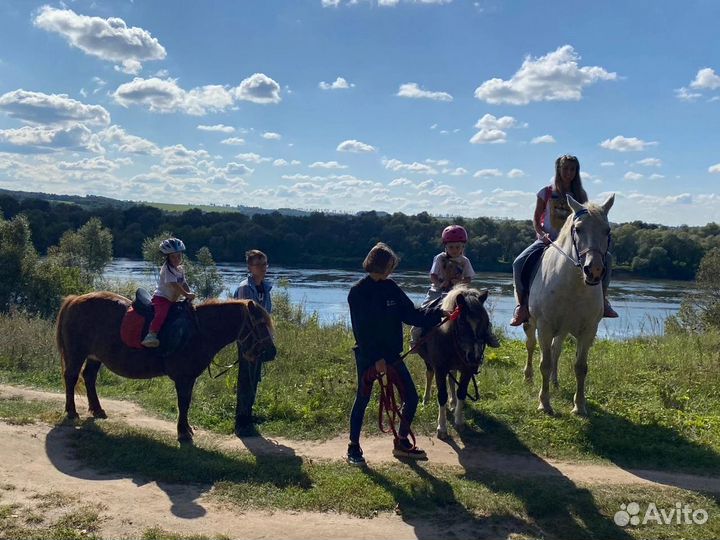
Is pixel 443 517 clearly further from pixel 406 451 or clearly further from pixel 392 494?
pixel 406 451

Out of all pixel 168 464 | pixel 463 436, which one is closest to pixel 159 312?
pixel 168 464

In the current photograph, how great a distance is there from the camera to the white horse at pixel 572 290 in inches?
228

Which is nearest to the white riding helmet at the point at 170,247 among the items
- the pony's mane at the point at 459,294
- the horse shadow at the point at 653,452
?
the pony's mane at the point at 459,294

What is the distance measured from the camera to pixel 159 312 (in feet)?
20.9

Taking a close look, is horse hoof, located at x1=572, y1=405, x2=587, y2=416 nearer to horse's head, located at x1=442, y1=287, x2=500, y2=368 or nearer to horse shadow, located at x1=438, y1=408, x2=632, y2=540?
horse shadow, located at x1=438, y1=408, x2=632, y2=540

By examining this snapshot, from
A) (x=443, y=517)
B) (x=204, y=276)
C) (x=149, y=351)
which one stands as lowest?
(x=204, y=276)

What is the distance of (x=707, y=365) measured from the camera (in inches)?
334

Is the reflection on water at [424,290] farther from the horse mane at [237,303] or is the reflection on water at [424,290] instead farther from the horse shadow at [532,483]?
the horse shadow at [532,483]

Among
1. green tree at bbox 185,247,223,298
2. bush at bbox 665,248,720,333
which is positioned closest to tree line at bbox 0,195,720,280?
green tree at bbox 185,247,223,298

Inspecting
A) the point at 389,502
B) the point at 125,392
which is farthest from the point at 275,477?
the point at 125,392

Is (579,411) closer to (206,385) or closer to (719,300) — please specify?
(206,385)

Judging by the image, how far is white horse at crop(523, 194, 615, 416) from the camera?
5.79 metres

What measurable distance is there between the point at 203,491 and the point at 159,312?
2196 millimetres

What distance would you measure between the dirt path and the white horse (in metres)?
1.48
